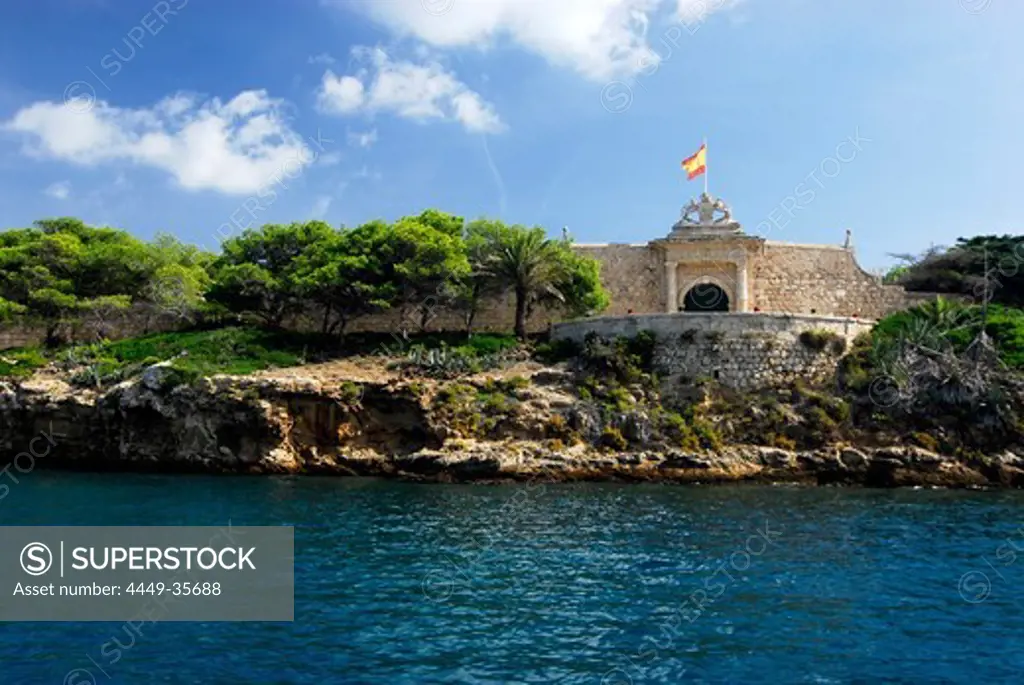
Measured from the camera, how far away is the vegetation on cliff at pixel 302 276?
1442 inches

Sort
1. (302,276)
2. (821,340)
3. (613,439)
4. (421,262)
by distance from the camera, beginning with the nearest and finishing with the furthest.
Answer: (613,439), (821,340), (421,262), (302,276)

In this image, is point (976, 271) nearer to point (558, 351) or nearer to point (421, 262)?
point (558, 351)

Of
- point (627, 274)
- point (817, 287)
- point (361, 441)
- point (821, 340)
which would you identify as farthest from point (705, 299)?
point (361, 441)

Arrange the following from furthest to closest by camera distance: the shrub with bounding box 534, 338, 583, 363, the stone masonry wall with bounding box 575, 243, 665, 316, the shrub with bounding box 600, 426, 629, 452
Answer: the stone masonry wall with bounding box 575, 243, 665, 316 < the shrub with bounding box 534, 338, 583, 363 < the shrub with bounding box 600, 426, 629, 452

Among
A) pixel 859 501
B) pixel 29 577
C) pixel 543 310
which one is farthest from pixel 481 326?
pixel 29 577

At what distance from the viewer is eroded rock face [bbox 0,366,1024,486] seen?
94.0 feet

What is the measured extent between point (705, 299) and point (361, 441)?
18647mm

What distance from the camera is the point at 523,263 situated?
36531 mm

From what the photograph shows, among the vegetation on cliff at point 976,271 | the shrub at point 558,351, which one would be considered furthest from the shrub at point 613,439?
the vegetation on cliff at point 976,271

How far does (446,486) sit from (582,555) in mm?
10948

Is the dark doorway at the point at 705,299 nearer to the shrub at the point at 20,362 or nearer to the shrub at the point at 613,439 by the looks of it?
the shrub at the point at 613,439

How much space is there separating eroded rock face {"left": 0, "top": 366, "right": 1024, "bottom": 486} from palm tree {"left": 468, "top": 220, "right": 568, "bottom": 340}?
637cm

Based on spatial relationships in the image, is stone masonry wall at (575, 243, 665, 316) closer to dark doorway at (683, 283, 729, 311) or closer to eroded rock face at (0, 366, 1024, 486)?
dark doorway at (683, 283, 729, 311)

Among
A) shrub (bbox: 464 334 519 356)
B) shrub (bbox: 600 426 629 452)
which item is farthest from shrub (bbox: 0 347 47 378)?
shrub (bbox: 600 426 629 452)
